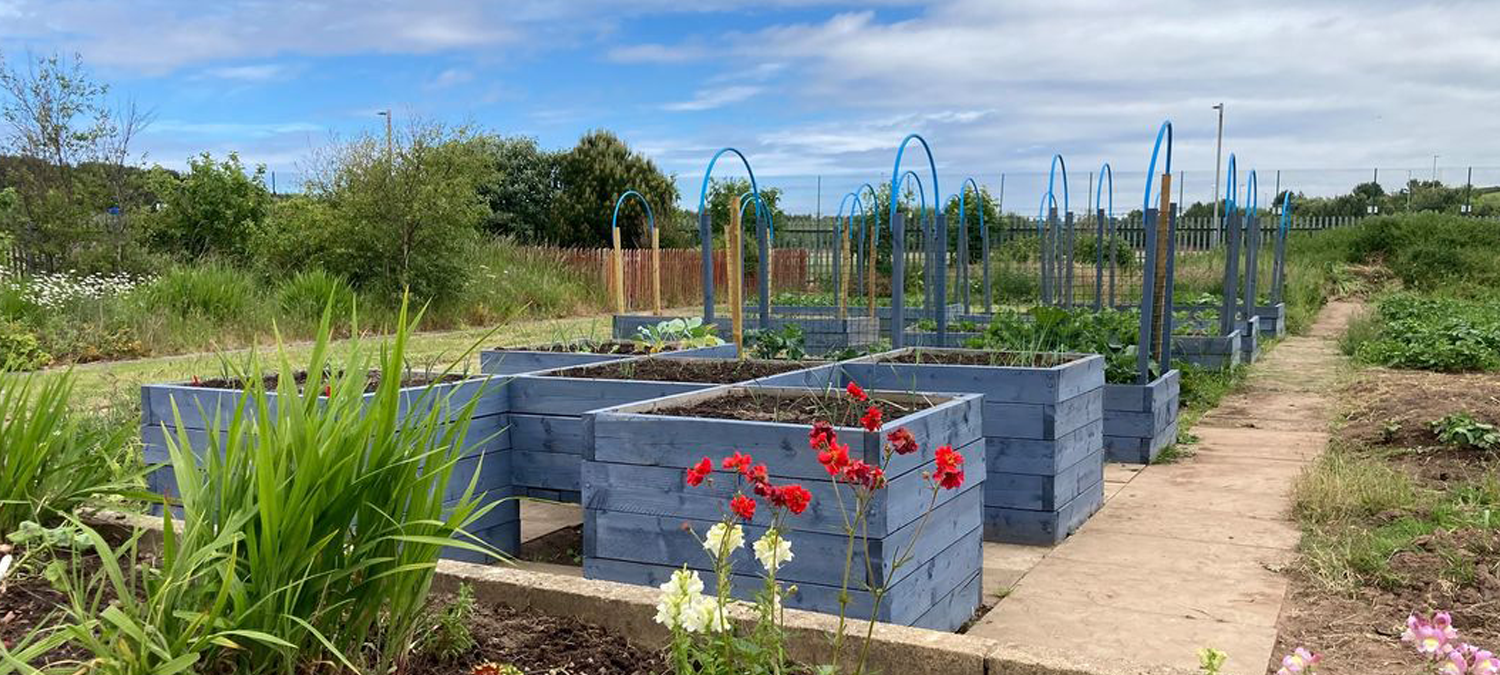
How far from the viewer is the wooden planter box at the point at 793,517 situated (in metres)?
3.00

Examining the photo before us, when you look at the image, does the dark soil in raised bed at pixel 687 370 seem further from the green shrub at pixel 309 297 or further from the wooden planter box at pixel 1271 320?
the wooden planter box at pixel 1271 320

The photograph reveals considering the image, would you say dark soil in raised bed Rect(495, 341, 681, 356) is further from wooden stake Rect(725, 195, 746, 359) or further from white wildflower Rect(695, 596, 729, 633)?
white wildflower Rect(695, 596, 729, 633)

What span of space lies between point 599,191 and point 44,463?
889 inches

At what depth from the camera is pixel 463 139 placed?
1809 centimetres

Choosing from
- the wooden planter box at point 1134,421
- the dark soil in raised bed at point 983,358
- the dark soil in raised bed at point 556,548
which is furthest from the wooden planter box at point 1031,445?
the dark soil in raised bed at point 556,548

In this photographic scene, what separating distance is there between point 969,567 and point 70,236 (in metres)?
13.3

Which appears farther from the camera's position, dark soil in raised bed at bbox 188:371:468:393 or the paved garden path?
dark soil in raised bed at bbox 188:371:468:393

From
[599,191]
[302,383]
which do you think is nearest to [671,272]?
[599,191]

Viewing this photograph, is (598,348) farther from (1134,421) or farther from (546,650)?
(546,650)

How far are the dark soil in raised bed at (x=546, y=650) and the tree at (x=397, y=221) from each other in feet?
43.8

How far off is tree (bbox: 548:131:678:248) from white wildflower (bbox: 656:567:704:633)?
22.6 meters

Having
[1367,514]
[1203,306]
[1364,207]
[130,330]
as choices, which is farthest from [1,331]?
[1364,207]

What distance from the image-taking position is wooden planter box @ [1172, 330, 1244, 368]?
8758mm

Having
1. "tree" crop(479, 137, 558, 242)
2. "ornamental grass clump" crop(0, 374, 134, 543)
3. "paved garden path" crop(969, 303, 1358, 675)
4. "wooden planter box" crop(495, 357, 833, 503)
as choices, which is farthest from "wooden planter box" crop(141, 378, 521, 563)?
"tree" crop(479, 137, 558, 242)
